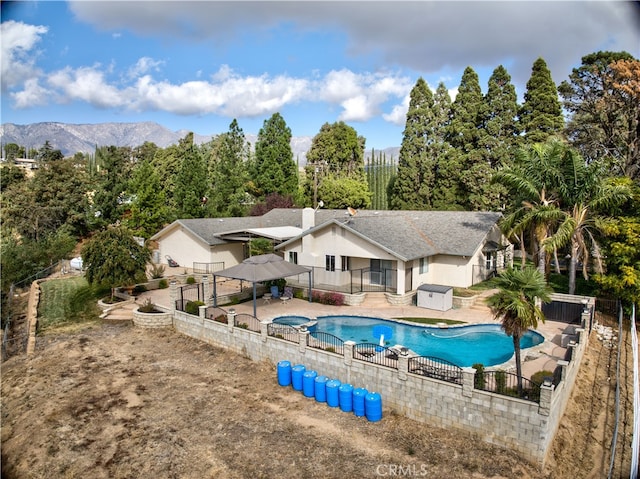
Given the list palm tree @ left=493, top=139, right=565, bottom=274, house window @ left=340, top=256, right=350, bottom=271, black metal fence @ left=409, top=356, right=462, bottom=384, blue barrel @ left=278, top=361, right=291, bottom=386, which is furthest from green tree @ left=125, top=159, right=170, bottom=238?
black metal fence @ left=409, top=356, right=462, bottom=384

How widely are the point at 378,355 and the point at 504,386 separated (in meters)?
4.65

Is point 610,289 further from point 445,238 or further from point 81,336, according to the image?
point 81,336

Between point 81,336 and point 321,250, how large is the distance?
49.2ft

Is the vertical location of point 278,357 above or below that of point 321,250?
below

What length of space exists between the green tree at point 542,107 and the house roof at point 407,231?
46.1 feet

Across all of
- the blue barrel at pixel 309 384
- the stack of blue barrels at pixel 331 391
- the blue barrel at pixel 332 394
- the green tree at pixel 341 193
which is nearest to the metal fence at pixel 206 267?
the stack of blue barrels at pixel 331 391

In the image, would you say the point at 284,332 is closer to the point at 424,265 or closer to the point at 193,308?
the point at 193,308

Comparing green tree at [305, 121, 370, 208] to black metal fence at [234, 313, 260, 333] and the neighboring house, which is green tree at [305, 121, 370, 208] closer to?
the neighboring house

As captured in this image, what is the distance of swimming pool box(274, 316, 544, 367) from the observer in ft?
60.6

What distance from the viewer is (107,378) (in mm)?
17297

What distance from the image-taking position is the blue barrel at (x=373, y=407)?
46.8 feet

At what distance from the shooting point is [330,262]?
28812 mm

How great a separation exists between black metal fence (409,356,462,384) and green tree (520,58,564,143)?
32.5 m

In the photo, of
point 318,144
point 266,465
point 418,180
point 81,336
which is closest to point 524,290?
point 266,465
